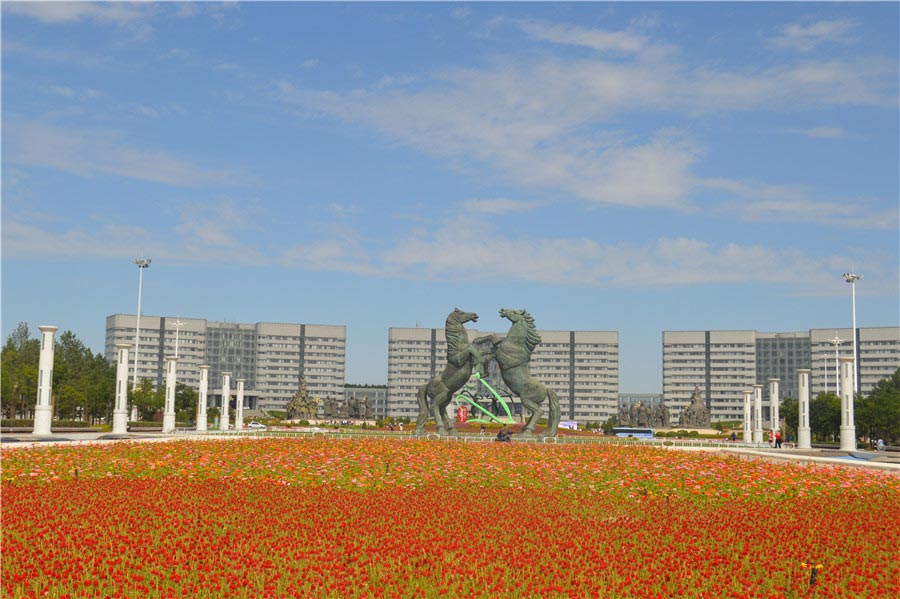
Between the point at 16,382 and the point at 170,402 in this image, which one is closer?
the point at 170,402

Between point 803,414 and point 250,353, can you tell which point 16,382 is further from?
point 250,353

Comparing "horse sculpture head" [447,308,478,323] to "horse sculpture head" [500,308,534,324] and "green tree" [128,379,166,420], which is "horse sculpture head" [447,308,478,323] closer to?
"horse sculpture head" [500,308,534,324]

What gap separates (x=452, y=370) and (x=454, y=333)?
134 centimetres

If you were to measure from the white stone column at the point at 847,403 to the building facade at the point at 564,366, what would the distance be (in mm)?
97626

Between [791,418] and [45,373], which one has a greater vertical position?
[45,373]

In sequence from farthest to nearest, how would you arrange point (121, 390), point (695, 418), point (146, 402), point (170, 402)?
1. point (146, 402)
2. point (695, 418)
3. point (170, 402)
4. point (121, 390)

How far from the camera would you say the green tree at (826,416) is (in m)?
58.6

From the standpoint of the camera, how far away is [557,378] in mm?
132625

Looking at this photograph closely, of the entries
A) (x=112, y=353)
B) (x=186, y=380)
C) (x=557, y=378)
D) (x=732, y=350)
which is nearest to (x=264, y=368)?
(x=186, y=380)

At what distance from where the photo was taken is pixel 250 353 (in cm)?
13712

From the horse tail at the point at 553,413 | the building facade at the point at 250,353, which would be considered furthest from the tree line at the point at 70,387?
the building facade at the point at 250,353

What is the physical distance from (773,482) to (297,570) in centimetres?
1077

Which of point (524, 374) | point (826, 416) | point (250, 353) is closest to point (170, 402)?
point (524, 374)

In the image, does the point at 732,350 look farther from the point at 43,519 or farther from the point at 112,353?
the point at 43,519
